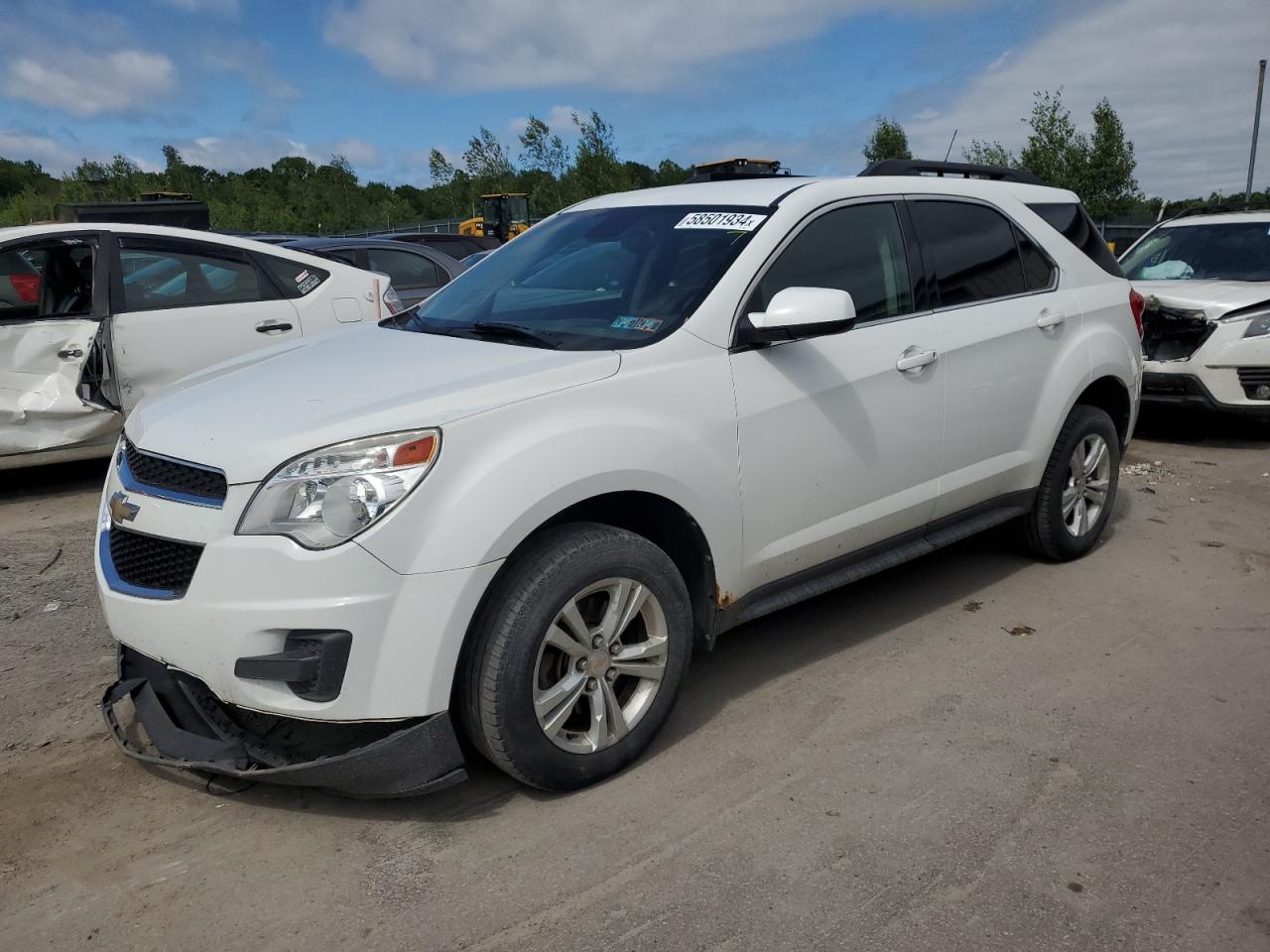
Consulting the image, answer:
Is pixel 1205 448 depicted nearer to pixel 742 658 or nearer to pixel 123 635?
pixel 742 658


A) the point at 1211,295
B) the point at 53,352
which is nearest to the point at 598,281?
the point at 53,352

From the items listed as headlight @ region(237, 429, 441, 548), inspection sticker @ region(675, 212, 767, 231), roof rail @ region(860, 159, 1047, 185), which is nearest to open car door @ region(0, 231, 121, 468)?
inspection sticker @ region(675, 212, 767, 231)

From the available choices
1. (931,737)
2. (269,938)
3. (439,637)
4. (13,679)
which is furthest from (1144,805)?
(13,679)

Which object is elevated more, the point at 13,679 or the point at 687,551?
the point at 687,551

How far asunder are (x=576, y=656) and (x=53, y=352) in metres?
4.87

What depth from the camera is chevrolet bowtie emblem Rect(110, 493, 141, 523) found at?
9.78ft

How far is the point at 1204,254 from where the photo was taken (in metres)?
8.88

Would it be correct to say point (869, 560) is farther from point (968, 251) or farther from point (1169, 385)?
point (1169, 385)

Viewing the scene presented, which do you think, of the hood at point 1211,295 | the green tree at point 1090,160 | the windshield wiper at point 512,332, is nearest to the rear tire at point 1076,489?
the windshield wiper at point 512,332

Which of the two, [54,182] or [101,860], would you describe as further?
[54,182]

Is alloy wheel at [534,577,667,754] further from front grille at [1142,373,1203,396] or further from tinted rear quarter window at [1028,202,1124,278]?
A: front grille at [1142,373,1203,396]

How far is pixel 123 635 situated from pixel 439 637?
981 mm

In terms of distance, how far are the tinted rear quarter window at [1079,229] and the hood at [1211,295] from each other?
2.68 meters

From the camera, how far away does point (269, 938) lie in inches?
99.6
